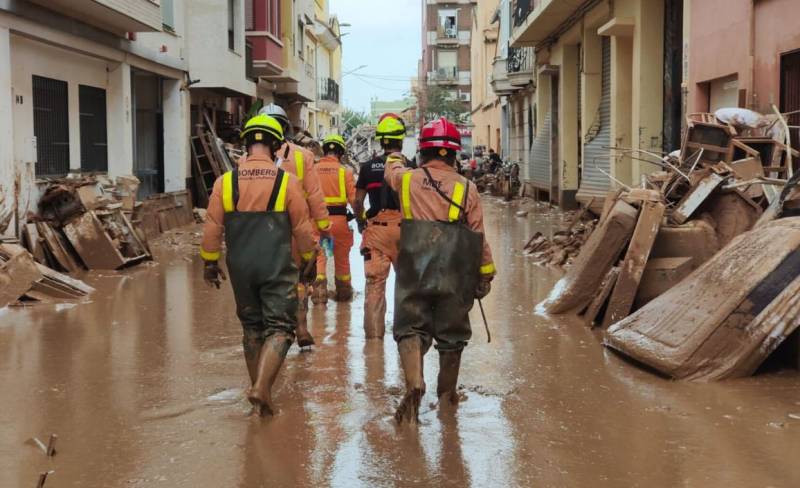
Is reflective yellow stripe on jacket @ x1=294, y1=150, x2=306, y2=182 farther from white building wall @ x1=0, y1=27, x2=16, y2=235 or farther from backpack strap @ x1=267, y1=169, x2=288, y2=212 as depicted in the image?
white building wall @ x1=0, y1=27, x2=16, y2=235

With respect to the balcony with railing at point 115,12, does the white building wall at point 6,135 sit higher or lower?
lower

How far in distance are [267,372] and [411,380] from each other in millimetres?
819

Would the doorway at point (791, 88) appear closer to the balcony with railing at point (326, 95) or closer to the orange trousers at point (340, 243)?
the orange trousers at point (340, 243)

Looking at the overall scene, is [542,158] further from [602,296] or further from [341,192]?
[602,296]

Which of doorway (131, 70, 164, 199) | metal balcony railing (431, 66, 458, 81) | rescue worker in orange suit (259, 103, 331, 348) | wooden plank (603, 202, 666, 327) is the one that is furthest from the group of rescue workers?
metal balcony railing (431, 66, 458, 81)

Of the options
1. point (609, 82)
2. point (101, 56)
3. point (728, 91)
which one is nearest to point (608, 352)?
point (728, 91)

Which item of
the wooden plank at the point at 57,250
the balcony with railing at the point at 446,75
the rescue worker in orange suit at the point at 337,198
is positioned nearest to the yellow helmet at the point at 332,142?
the rescue worker in orange suit at the point at 337,198

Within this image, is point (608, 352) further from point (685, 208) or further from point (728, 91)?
point (728, 91)

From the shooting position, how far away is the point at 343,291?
1002 centimetres

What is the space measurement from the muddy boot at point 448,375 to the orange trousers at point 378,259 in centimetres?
202

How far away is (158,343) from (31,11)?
7.68 m

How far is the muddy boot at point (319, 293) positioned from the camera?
385 inches

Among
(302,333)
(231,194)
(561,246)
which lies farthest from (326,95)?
(231,194)

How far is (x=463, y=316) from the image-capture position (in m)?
5.74
